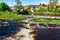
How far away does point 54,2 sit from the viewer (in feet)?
183

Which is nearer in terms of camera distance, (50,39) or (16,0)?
(50,39)

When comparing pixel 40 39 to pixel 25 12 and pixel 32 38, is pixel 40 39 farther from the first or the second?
pixel 25 12

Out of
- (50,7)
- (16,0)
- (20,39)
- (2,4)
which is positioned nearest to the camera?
(20,39)

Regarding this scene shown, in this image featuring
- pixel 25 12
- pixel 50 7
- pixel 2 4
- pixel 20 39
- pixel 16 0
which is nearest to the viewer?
pixel 20 39

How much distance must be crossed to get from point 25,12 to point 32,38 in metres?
34.1

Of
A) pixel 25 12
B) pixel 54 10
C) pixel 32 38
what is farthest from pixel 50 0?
pixel 32 38

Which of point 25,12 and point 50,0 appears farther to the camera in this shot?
point 50,0

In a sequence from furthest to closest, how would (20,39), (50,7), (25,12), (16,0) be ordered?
(16,0), (50,7), (25,12), (20,39)

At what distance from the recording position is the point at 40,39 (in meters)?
15.8

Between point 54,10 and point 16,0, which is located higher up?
point 16,0

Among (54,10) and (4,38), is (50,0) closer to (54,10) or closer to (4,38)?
(54,10)

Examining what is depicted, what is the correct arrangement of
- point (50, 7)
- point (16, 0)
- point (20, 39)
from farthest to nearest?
point (16, 0) < point (50, 7) < point (20, 39)

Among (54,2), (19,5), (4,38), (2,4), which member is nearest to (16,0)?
(19,5)

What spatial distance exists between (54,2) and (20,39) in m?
41.5
